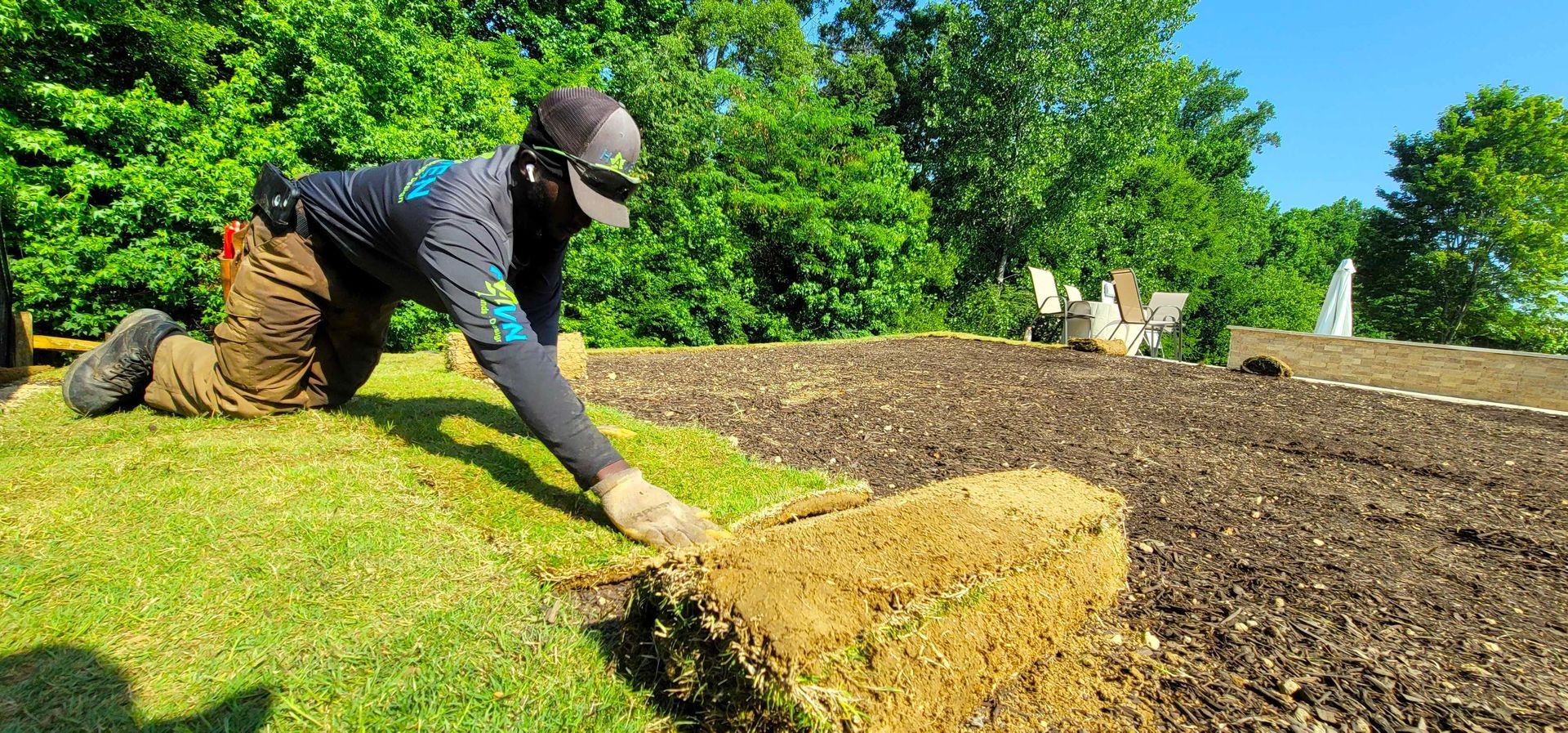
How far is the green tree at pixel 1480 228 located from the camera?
2061cm

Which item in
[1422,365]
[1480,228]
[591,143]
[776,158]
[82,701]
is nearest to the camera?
[82,701]

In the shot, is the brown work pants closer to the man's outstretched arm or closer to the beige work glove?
the man's outstretched arm

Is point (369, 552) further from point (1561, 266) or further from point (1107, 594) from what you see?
point (1561, 266)

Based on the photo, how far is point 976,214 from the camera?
61.9 feet

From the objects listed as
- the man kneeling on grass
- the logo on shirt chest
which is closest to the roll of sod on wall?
the man kneeling on grass

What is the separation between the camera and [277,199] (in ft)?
8.48

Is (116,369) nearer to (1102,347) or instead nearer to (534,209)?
(534,209)

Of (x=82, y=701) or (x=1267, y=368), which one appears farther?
(x=1267, y=368)

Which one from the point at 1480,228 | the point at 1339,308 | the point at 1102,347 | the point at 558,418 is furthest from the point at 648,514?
the point at 1480,228

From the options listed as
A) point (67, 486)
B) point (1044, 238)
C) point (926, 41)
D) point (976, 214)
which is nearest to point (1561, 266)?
point (1044, 238)

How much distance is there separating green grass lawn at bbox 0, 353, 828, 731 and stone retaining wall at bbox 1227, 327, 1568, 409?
872cm

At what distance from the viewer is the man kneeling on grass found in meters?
1.75

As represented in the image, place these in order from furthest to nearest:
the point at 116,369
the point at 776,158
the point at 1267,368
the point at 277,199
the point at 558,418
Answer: the point at 776,158
the point at 1267,368
the point at 116,369
the point at 277,199
the point at 558,418

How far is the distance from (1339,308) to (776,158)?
34.3 feet
